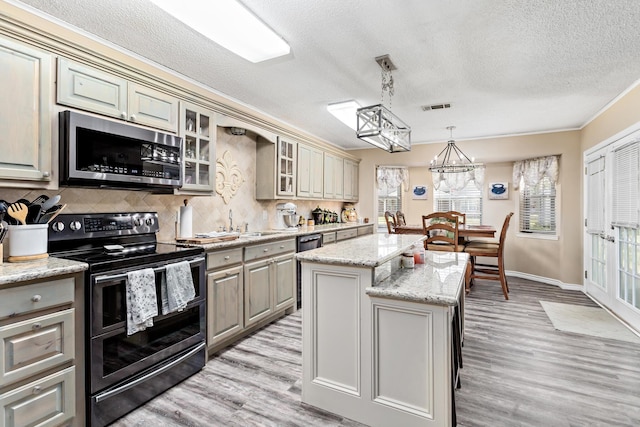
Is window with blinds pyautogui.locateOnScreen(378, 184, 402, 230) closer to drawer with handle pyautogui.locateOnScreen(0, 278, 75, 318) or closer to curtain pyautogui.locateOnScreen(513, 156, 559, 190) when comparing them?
curtain pyautogui.locateOnScreen(513, 156, 559, 190)

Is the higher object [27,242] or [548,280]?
[27,242]

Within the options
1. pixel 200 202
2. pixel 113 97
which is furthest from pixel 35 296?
pixel 200 202

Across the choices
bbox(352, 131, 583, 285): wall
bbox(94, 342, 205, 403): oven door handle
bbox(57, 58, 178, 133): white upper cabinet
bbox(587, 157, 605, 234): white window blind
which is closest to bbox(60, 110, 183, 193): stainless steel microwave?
bbox(57, 58, 178, 133): white upper cabinet

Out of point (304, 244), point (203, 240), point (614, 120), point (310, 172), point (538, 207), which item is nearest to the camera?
point (203, 240)

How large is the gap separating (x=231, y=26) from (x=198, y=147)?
1.19 m

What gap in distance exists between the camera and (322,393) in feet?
6.44

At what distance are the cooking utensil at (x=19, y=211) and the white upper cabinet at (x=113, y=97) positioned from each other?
2.17ft

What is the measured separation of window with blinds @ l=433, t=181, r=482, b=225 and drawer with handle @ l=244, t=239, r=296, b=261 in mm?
3817

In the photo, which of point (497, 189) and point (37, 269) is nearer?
point (37, 269)

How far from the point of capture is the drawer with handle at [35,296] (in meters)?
1.41

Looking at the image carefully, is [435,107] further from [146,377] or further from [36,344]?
[36,344]

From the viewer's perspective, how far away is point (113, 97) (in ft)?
7.11

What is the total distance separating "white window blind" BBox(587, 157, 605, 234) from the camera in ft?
13.2

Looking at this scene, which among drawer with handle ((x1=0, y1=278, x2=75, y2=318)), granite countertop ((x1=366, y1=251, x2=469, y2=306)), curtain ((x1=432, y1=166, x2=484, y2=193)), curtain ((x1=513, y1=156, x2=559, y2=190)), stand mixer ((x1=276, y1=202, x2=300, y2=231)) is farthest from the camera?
curtain ((x1=432, y1=166, x2=484, y2=193))
